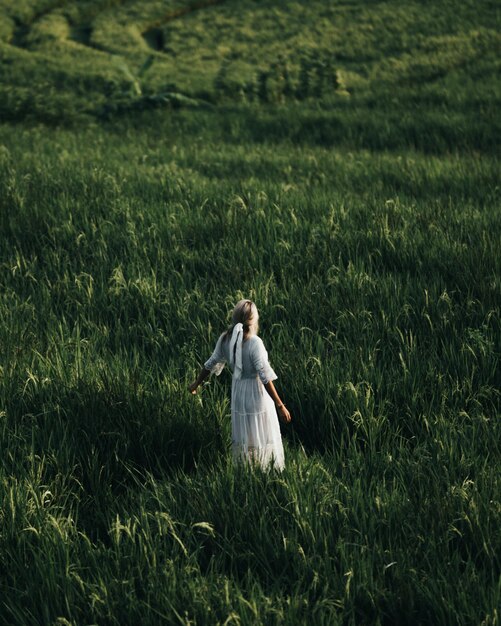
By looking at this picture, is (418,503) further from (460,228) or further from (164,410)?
(460,228)

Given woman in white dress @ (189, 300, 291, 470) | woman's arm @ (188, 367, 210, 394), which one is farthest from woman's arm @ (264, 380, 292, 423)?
woman's arm @ (188, 367, 210, 394)

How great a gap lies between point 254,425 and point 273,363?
3.02 feet

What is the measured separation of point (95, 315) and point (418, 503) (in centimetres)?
303

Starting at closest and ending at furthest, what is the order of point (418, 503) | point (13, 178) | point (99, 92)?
point (418, 503)
point (13, 178)
point (99, 92)

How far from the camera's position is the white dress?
3.95 meters

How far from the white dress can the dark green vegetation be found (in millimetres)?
158

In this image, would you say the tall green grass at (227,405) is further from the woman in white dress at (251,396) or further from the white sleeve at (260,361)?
the white sleeve at (260,361)

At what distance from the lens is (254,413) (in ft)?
13.1

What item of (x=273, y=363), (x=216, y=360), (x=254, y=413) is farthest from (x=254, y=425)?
(x=273, y=363)

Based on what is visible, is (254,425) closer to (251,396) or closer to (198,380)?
(251,396)

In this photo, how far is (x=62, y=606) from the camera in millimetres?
3074

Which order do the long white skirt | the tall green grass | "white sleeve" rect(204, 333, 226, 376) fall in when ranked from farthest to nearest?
"white sleeve" rect(204, 333, 226, 376)
the long white skirt
the tall green grass

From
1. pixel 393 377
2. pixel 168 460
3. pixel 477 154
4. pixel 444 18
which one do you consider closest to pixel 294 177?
pixel 477 154

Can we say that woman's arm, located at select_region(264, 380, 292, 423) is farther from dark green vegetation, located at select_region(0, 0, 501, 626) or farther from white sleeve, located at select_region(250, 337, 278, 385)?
dark green vegetation, located at select_region(0, 0, 501, 626)
